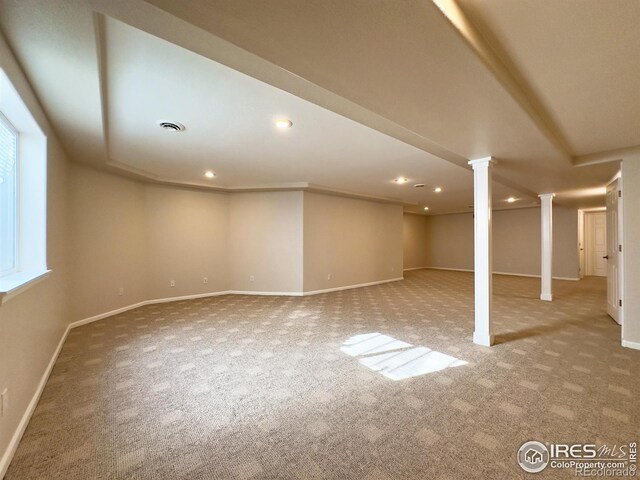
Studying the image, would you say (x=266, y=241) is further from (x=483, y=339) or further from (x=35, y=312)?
(x=483, y=339)

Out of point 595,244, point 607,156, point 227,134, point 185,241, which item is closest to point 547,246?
point 607,156

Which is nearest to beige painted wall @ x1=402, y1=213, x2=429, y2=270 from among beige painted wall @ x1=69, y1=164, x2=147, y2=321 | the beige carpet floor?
the beige carpet floor

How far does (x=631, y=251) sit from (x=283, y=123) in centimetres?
454

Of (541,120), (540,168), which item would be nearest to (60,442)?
(541,120)

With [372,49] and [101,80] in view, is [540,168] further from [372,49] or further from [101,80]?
[101,80]

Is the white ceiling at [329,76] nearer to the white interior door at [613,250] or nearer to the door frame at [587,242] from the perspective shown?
Answer: the white interior door at [613,250]

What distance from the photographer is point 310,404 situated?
2098 millimetres

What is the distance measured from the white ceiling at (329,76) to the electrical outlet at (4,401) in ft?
6.85

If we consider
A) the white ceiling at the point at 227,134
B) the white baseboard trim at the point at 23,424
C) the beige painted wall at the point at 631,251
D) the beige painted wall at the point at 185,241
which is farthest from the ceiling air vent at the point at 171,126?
the beige painted wall at the point at 631,251

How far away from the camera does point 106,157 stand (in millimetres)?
3750

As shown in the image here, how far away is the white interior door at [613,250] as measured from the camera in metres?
3.96

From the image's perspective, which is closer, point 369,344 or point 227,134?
point 227,134

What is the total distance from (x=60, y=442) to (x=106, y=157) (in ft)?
11.4

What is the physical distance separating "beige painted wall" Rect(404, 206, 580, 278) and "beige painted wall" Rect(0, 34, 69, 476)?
10.4 meters
